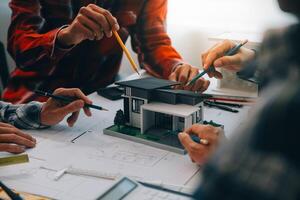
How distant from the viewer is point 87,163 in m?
1.01

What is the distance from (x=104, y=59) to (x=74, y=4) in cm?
27

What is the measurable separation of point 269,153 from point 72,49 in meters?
1.44

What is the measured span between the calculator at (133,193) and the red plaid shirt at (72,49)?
0.74 meters

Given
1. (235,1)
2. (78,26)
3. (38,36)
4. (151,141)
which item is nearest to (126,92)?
(151,141)

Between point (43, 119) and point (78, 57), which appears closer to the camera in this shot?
point (43, 119)

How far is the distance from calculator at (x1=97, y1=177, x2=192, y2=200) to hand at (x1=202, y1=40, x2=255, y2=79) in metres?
0.60

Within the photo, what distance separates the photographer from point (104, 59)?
184 cm

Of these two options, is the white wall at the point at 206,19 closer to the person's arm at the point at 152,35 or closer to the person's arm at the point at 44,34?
the person's arm at the point at 152,35

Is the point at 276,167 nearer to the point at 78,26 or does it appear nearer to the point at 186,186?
the point at 186,186

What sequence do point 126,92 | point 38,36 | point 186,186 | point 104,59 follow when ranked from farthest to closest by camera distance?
point 104,59 < point 38,36 < point 126,92 < point 186,186

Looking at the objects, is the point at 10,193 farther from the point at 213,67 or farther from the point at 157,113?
the point at 213,67

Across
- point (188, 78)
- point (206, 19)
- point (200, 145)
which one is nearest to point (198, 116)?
point (200, 145)

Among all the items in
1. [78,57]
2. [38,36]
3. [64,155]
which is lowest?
[64,155]

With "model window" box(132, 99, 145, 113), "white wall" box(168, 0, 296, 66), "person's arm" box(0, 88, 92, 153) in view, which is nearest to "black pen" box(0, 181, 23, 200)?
"person's arm" box(0, 88, 92, 153)
